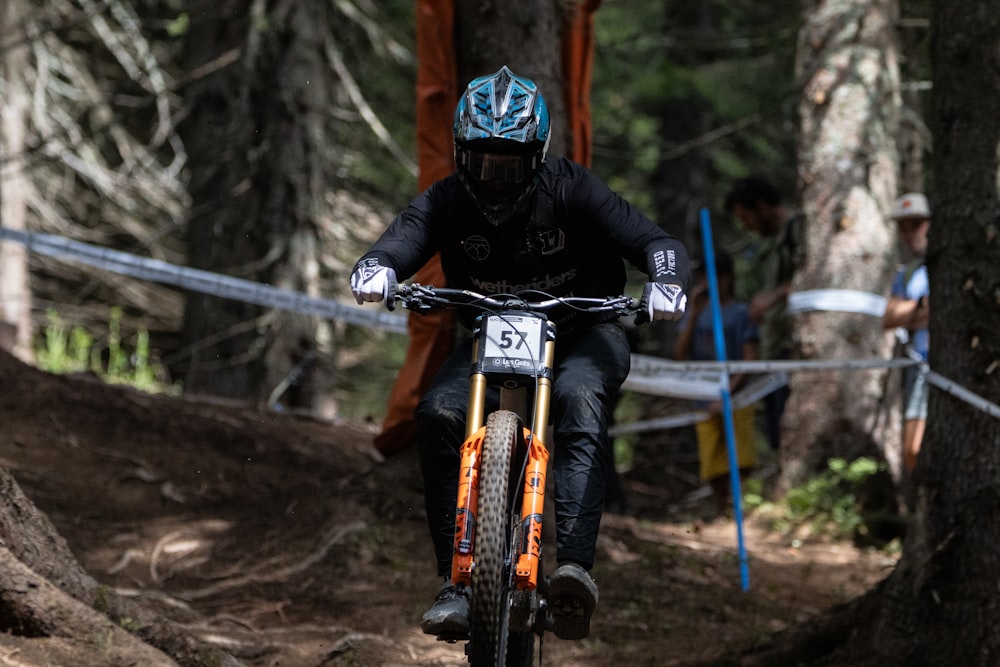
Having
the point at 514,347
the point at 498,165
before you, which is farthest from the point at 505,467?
the point at 498,165

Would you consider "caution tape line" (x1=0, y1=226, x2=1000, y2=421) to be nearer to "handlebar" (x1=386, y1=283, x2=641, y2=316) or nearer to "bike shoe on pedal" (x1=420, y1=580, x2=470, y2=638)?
"handlebar" (x1=386, y1=283, x2=641, y2=316)

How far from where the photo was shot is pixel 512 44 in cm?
681

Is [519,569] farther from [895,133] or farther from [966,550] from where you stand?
[895,133]

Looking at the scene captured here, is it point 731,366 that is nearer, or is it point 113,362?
point 731,366

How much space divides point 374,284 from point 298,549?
111 inches

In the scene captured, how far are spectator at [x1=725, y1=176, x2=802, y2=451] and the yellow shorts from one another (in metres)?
0.49

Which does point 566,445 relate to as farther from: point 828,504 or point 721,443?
point 721,443

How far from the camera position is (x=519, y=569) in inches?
155

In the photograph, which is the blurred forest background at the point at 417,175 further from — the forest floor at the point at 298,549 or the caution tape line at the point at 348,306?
the forest floor at the point at 298,549

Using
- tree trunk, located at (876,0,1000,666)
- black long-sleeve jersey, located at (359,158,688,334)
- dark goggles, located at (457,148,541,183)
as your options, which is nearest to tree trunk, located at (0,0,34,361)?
black long-sleeve jersey, located at (359,158,688,334)

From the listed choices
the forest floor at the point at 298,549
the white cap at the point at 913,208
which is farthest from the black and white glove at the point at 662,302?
the white cap at the point at 913,208

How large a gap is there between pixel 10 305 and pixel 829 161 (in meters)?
9.87

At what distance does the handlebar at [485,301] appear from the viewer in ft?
13.6

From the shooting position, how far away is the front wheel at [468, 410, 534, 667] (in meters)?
3.70
